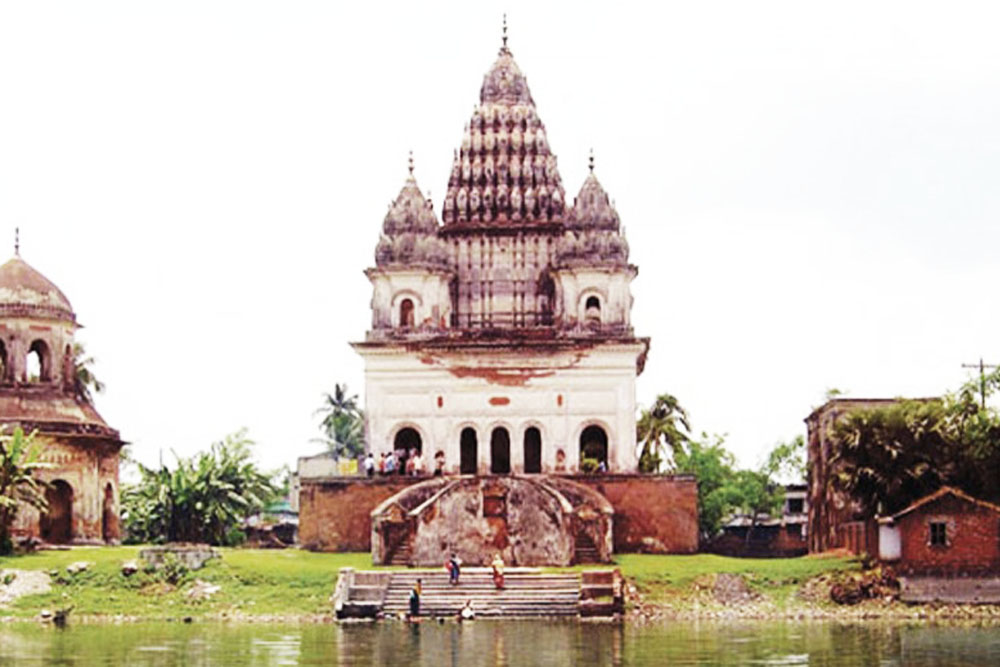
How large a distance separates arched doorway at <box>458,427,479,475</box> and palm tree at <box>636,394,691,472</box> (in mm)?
13446

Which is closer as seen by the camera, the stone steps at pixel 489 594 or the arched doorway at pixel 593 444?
the stone steps at pixel 489 594

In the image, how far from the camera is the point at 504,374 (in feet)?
180

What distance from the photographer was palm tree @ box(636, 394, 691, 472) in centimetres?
6869

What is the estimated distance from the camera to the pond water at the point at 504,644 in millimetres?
28875

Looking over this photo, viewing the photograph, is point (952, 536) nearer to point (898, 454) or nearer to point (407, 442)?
point (898, 454)

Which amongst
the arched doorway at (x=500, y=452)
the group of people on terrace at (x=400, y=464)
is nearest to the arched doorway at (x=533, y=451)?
the arched doorway at (x=500, y=452)

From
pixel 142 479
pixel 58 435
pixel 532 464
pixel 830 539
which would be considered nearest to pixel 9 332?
pixel 58 435

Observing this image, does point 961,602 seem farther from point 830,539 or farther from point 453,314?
point 453,314

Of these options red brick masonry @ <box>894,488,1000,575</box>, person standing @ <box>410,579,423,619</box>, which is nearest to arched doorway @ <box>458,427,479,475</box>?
person standing @ <box>410,579,423,619</box>

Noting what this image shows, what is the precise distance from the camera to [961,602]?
1666 inches

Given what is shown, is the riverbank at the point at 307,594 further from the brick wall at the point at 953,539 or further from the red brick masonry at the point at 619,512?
the red brick masonry at the point at 619,512

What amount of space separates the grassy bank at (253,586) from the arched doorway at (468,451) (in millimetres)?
9688

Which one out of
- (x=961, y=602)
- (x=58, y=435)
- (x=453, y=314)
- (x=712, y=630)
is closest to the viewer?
(x=712, y=630)

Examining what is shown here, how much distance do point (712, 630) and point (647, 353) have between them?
69.6ft
